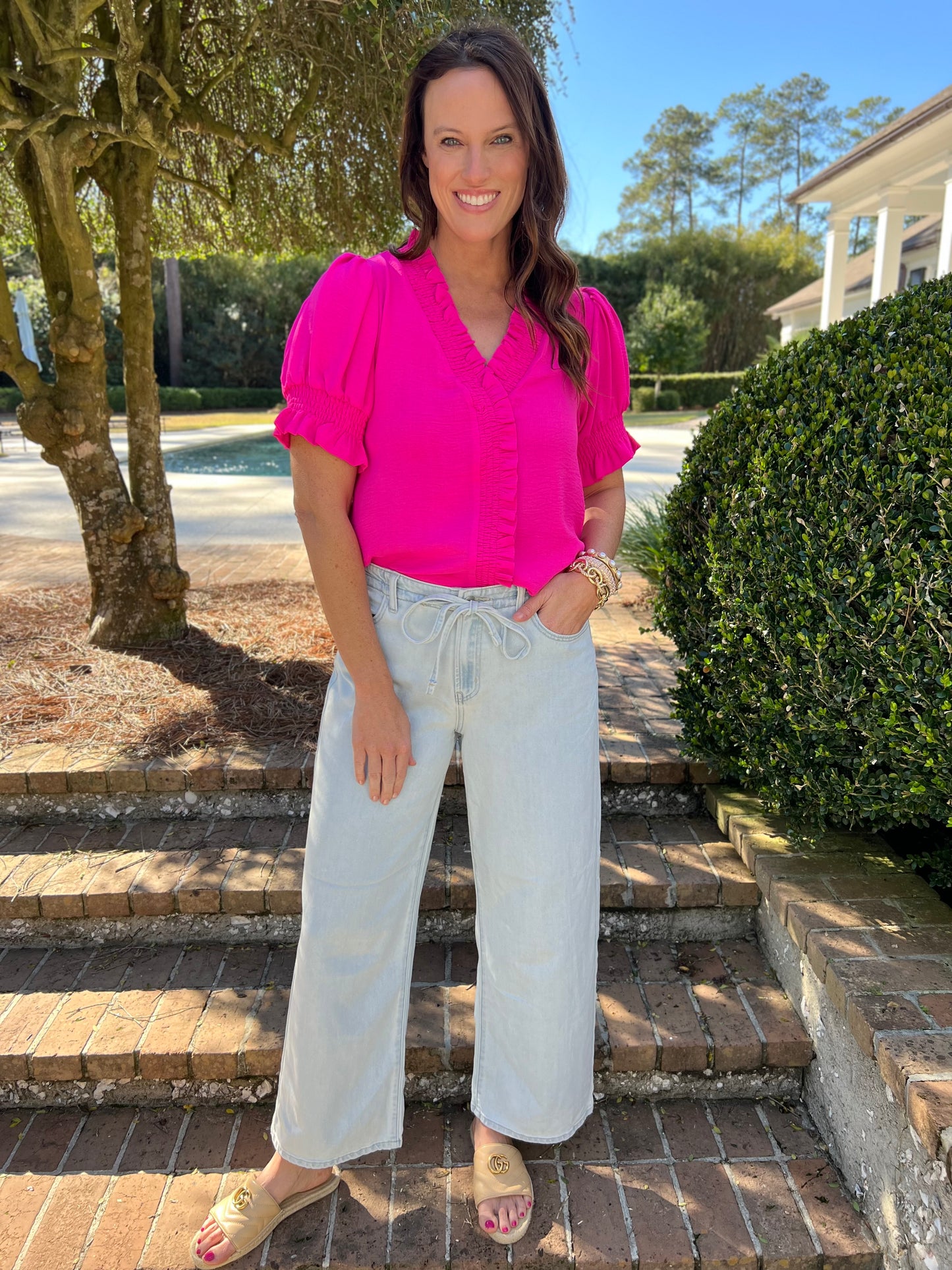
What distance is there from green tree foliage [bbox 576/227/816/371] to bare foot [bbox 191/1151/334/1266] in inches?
1285

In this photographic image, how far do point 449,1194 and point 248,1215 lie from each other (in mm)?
392

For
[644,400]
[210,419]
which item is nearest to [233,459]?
[210,419]

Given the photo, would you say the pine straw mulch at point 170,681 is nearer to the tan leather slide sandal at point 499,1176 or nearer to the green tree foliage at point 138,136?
the green tree foliage at point 138,136

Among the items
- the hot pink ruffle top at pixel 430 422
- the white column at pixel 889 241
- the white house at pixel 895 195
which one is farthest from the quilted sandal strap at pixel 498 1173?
the white column at pixel 889 241

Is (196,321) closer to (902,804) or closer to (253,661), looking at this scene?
(253,661)

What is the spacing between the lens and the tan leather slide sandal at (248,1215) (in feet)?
5.29

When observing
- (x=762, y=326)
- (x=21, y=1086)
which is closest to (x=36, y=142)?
(x=21, y=1086)

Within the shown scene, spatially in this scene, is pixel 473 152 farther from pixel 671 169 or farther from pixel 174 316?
pixel 671 169

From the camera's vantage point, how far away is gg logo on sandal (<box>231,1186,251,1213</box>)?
1651mm

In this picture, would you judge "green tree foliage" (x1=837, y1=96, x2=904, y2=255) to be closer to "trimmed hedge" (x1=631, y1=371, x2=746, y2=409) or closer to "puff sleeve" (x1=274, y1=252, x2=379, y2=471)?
"trimmed hedge" (x1=631, y1=371, x2=746, y2=409)

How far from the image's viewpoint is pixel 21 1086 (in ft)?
6.57

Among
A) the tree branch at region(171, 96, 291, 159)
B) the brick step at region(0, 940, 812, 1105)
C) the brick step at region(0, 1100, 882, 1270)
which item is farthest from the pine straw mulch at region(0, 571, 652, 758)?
the tree branch at region(171, 96, 291, 159)

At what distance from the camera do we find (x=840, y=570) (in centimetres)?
188

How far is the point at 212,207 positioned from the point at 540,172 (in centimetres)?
428
